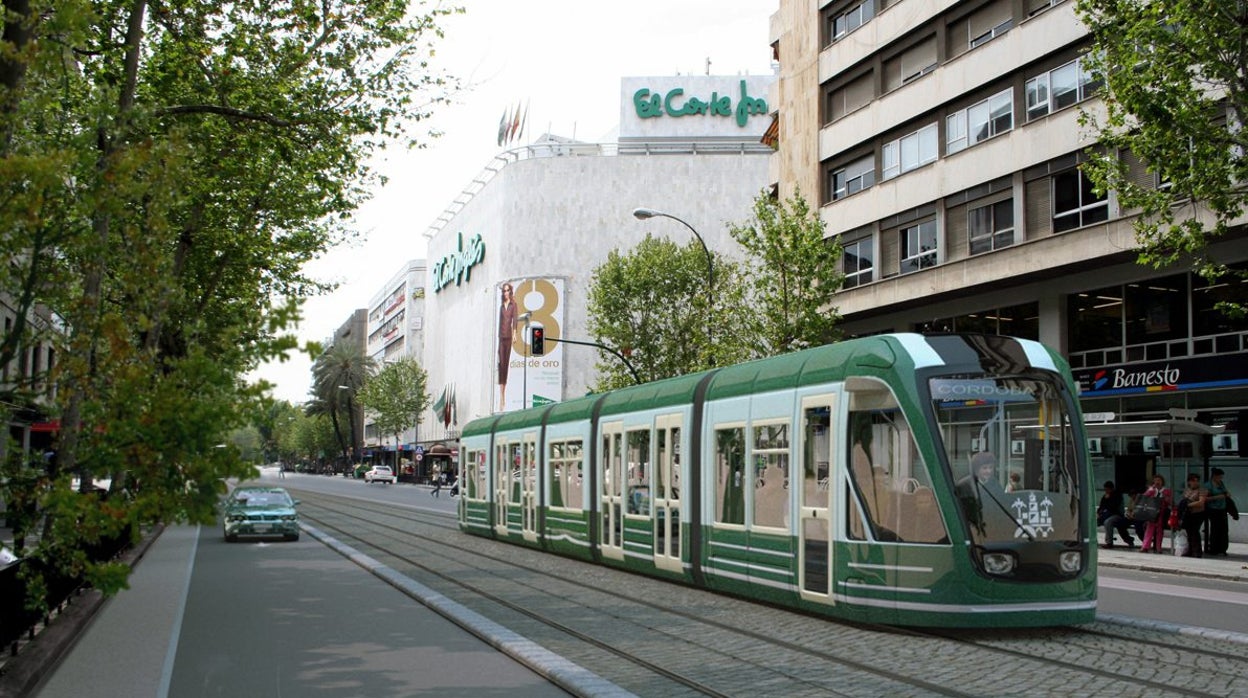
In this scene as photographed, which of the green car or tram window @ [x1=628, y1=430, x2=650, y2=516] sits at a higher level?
tram window @ [x1=628, y1=430, x2=650, y2=516]

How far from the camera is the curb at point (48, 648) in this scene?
28.9 ft

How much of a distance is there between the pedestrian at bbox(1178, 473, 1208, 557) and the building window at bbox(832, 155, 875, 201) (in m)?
15.2

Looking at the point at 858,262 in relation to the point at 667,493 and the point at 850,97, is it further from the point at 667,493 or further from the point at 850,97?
the point at 667,493

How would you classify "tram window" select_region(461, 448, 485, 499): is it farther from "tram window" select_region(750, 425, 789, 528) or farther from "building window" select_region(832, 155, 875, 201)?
"building window" select_region(832, 155, 875, 201)

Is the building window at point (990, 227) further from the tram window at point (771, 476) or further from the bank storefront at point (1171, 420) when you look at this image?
the tram window at point (771, 476)

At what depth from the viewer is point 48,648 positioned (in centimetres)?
1031

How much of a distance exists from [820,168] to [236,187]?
1845cm

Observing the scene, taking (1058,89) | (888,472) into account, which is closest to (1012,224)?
(1058,89)

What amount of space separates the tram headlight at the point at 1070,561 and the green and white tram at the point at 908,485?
1 cm

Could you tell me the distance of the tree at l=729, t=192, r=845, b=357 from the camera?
32.2 metres

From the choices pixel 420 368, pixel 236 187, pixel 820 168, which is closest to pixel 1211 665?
pixel 236 187

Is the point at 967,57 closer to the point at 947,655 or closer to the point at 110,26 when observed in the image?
the point at 110,26

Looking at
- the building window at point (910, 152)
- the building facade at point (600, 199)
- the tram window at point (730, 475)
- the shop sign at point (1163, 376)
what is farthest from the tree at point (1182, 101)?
the building facade at point (600, 199)

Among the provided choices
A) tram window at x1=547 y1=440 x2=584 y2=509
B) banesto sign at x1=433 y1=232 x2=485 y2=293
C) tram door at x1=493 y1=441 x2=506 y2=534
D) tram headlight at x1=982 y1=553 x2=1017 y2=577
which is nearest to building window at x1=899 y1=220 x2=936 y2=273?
tram door at x1=493 y1=441 x2=506 y2=534
